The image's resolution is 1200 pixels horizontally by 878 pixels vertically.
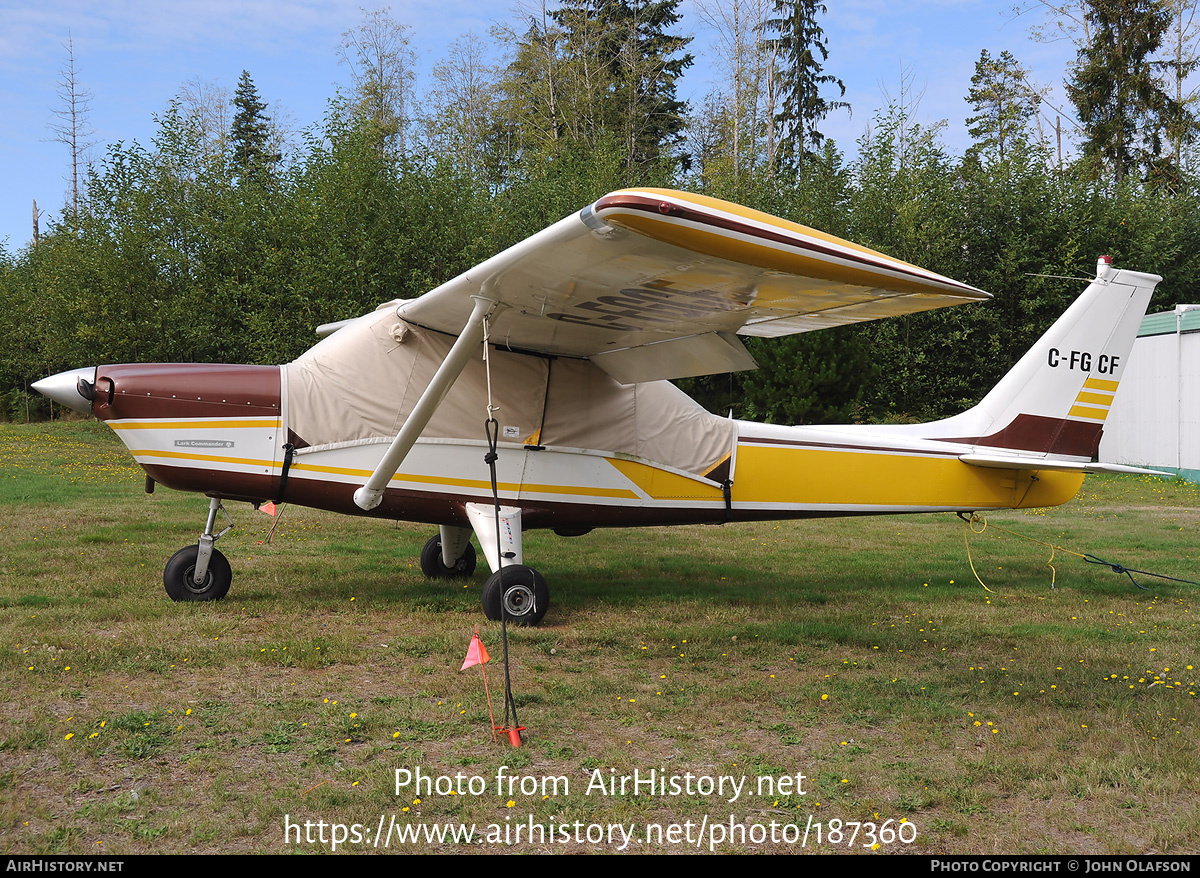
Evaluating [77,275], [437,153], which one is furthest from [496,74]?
[77,275]

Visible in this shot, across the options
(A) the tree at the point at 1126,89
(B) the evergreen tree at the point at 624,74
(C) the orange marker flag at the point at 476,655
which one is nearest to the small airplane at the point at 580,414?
(C) the orange marker flag at the point at 476,655

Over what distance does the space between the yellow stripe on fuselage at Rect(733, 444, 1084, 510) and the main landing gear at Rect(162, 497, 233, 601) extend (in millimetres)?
4375

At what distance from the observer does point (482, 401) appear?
22.4 feet

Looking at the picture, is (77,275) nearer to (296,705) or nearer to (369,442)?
(369,442)

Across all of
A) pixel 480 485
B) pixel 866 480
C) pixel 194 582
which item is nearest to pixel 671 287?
pixel 480 485

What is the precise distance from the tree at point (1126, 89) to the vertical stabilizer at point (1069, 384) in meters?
31.0

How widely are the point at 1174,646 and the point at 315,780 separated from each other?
5930 millimetres

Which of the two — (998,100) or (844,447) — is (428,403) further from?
(998,100)

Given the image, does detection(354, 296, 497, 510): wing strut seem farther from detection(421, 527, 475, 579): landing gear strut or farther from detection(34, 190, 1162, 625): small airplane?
detection(421, 527, 475, 579): landing gear strut

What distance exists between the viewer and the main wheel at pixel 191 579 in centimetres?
671

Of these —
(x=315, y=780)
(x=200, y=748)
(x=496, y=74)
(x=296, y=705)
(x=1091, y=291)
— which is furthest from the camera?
(x=496, y=74)

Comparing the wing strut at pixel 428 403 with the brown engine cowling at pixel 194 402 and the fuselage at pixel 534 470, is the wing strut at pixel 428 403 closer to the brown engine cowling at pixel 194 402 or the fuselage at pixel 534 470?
the fuselage at pixel 534 470

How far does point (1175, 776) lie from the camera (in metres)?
3.75

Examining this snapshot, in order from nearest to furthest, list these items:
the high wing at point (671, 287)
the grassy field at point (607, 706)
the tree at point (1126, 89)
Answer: the grassy field at point (607, 706), the high wing at point (671, 287), the tree at point (1126, 89)
